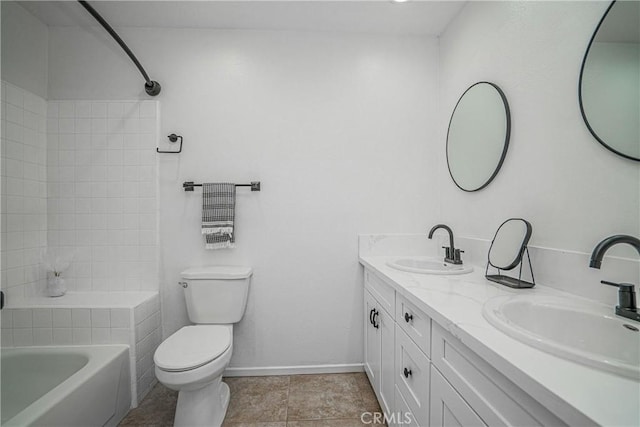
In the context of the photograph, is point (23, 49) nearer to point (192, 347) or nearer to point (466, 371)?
point (192, 347)

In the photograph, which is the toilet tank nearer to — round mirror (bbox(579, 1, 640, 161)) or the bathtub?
the bathtub

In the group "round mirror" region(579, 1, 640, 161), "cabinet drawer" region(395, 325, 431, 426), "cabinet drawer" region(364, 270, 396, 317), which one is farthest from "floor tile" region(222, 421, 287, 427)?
"round mirror" region(579, 1, 640, 161)

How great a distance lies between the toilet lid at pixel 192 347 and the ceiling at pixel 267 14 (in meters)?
1.96

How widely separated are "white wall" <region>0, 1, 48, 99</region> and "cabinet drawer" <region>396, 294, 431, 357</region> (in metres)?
2.55

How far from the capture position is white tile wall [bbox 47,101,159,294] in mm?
1729

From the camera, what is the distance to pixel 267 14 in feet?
5.43

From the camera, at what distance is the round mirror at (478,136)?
1.31 m

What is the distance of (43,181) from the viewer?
5.60 ft

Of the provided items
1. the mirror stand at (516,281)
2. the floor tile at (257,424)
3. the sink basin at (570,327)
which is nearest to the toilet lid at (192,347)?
the floor tile at (257,424)

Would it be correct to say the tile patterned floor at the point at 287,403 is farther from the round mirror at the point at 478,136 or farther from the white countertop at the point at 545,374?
the round mirror at the point at 478,136

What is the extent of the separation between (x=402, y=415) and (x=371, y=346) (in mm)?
523

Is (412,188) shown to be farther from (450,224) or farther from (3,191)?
(3,191)

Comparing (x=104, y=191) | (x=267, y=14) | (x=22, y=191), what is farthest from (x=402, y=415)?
(x=22, y=191)

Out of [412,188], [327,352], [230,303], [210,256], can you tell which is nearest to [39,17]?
[210,256]
